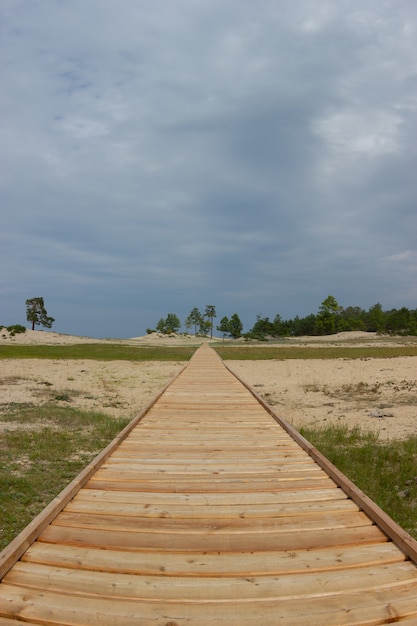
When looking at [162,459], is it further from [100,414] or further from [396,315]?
[396,315]

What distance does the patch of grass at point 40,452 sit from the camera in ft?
16.8

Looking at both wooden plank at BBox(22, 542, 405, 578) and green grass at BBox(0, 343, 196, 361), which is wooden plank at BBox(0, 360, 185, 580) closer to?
wooden plank at BBox(22, 542, 405, 578)

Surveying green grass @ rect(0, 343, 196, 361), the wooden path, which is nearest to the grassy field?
the wooden path

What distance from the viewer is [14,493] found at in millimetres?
5438

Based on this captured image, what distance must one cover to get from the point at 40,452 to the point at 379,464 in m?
5.63

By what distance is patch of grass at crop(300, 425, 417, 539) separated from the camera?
5238 mm

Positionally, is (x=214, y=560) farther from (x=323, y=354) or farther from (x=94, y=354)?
(x=94, y=354)

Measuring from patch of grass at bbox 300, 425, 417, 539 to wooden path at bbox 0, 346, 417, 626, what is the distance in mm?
1470

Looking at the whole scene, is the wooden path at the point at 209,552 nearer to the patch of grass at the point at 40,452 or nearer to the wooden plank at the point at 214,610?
the wooden plank at the point at 214,610

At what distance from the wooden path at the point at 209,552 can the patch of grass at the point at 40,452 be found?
1.41 meters

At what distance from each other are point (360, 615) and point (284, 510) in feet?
4.08

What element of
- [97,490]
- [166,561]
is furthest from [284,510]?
[97,490]

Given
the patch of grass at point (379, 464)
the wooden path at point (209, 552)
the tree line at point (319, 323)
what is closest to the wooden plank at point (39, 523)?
the wooden path at point (209, 552)

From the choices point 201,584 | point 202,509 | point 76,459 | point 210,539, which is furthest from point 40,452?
point 201,584
